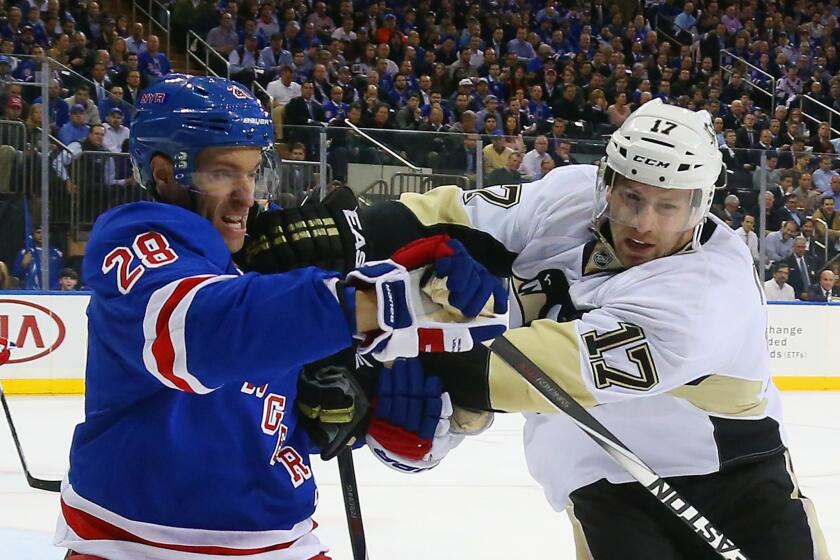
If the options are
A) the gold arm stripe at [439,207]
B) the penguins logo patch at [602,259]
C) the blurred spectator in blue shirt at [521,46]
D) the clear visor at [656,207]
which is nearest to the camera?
the clear visor at [656,207]

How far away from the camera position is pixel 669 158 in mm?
Answer: 2080

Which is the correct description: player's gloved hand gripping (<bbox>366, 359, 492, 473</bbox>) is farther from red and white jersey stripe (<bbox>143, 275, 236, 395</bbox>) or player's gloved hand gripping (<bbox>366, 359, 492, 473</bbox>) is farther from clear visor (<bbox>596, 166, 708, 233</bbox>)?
red and white jersey stripe (<bbox>143, 275, 236, 395</bbox>)

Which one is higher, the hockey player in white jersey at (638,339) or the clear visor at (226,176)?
the clear visor at (226,176)

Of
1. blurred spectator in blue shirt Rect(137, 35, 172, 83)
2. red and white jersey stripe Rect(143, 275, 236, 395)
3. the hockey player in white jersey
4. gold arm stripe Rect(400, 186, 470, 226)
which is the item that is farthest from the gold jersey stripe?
blurred spectator in blue shirt Rect(137, 35, 172, 83)

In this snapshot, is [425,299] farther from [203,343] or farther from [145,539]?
[145,539]

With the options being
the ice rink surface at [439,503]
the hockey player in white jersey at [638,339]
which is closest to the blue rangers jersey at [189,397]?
the hockey player in white jersey at [638,339]

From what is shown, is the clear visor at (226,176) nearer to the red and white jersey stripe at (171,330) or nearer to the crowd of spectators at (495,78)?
the red and white jersey stripe at (171,330)

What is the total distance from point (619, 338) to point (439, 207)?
0.57 meters

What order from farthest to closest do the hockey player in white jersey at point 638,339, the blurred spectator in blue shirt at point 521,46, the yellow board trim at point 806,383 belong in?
the blurred spectator in blue shirt at point 521,46 < the yellow board trim at point 806,383 < the hockey player in white jersey at point 638,339

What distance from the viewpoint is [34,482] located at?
388 cm

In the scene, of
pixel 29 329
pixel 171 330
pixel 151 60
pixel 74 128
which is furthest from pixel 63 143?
pixel 171 330

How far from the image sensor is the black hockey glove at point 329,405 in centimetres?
162

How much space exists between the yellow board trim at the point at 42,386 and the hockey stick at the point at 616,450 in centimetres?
510

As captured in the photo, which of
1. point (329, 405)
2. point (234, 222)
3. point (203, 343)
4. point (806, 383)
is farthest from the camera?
point (806, 383)
